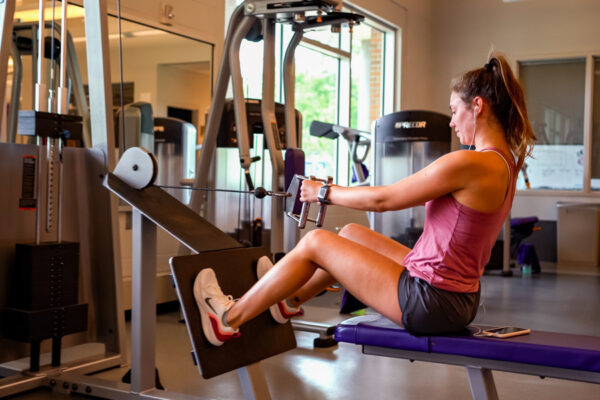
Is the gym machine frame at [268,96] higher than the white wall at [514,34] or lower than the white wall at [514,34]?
lower

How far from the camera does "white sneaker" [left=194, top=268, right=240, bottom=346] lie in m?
2.26

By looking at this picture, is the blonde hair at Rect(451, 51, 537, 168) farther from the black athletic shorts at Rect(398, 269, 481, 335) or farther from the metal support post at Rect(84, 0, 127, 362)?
the metal support post at Rect(84, 0, 127, 362)

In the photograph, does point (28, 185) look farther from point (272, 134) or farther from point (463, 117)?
point (463, 117)

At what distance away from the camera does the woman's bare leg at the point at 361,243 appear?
2.49 metres

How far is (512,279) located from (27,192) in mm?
5070

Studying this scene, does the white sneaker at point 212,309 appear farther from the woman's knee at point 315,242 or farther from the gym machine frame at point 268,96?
the gym machine frame at point 268,96

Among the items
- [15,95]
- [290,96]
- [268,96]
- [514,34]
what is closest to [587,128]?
[514,34]

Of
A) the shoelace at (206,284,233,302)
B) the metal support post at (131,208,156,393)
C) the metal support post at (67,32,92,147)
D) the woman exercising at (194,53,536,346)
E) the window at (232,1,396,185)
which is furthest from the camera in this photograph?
the window at (232,1,396,185)

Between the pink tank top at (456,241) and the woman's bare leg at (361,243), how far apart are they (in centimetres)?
29

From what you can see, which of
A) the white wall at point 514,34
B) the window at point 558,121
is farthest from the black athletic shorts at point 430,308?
the window at point 558,121

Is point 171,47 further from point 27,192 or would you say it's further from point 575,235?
point 575,235

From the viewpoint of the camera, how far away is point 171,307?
4812mm

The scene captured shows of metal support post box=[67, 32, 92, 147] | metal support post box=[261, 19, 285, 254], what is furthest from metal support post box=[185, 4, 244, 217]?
metal support post box=[67, 32, 92, 147]

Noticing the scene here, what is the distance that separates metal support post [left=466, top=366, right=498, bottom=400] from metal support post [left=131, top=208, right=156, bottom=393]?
116 centimetres
